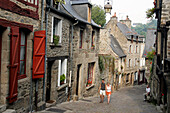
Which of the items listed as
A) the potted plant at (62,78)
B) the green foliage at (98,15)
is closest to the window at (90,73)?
the potted plant at (62,78)

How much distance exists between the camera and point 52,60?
941cm

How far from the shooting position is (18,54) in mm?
6488

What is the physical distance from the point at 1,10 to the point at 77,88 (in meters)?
8.63

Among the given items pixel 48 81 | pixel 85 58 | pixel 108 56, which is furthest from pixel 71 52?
pixel 108 56

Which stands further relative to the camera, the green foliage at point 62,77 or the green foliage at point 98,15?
the green foliage at point 98,15

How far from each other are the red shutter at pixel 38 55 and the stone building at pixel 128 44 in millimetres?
20216

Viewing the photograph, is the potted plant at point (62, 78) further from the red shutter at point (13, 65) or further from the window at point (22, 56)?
the red shutter at point (13, 65)

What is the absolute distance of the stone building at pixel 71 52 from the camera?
9.48 meters

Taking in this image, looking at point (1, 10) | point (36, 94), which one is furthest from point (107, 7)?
point (1, 10)

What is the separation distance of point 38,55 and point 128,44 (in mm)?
23743

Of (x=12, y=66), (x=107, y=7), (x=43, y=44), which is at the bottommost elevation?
(x=12, y=66)

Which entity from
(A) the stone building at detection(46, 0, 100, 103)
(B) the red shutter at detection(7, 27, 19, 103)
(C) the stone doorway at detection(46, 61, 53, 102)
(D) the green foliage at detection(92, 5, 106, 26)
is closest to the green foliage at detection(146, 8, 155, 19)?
(A) the stone building at detection(46, 0, 100, 103)

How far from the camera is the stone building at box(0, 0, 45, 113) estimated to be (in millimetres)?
5754

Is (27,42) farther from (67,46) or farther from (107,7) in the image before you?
(107,7)
